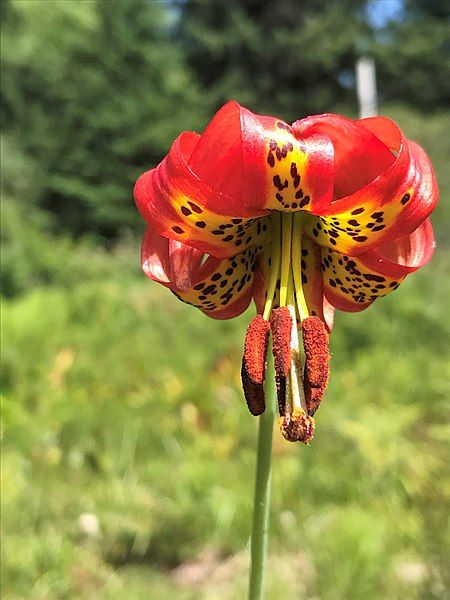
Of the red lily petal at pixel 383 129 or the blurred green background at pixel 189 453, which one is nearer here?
the red lily petal at pixel 383 129

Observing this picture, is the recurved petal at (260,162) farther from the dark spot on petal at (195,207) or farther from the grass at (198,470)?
the grass at (198,470)

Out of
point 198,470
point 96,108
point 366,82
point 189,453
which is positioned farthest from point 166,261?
point 366,82

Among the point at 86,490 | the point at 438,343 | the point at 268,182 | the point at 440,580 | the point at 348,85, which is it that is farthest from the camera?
the point at 348,85

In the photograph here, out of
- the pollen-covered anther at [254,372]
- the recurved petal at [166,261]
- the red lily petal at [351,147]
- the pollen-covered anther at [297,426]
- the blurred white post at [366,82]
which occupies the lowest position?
the pollen-covered anther at [297,426]

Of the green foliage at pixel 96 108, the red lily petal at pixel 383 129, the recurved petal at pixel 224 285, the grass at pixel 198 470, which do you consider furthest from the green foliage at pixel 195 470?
the green foliage at pixel 96 108

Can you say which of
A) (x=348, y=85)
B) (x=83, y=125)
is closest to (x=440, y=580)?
(x=83, y=125)

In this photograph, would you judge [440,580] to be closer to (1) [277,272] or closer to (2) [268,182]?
(1) [277,272]

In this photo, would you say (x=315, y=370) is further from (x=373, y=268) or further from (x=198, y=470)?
(x=198, y=470)
